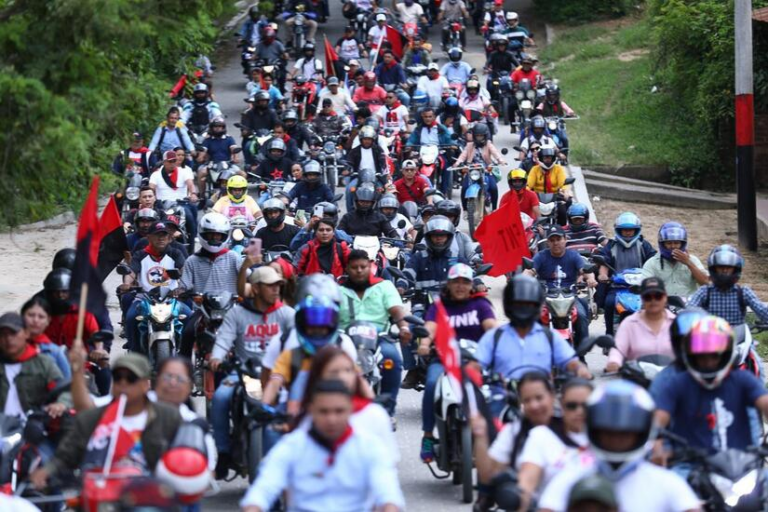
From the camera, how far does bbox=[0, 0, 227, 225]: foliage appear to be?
36.7 ft

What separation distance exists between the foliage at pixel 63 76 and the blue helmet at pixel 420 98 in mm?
20119

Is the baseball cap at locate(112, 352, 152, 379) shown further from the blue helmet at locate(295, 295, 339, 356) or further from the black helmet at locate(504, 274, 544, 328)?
the black helmet at locate(504, 274, 544, 328)

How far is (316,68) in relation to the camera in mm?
35406

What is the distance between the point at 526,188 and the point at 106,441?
14591mm

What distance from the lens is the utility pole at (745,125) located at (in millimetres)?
27391

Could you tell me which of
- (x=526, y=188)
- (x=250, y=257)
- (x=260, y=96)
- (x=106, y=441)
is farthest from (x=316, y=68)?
(x=106, y=441)

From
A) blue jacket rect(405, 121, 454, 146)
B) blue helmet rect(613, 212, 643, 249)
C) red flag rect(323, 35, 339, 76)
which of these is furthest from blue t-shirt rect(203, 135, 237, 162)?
blue helmet rect(613, 212, 643, 249)

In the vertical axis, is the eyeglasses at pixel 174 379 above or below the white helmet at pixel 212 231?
below

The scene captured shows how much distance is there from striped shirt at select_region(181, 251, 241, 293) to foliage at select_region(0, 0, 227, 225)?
10.6 ft

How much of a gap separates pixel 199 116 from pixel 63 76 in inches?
741

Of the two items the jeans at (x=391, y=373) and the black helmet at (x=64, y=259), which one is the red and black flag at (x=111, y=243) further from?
the jeans at (x=391, y=373)

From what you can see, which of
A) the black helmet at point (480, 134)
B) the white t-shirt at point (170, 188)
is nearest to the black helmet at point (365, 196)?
the white t-shirt at point (170, 188)

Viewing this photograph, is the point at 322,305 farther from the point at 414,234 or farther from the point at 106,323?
the point at 414,234

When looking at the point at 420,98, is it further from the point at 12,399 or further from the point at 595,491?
the point at 595,491
